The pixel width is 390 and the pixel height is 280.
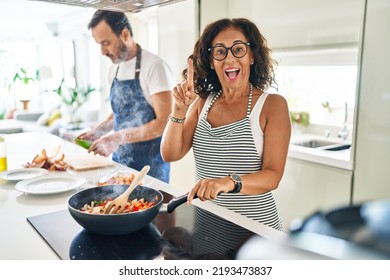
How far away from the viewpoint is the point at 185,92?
3.27ft

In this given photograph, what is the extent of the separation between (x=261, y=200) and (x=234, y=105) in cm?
28

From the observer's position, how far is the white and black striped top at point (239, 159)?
3.16 feet

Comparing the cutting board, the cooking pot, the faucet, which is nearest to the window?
the faucet

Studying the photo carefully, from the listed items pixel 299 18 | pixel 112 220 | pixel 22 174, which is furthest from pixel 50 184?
pixel 299 18

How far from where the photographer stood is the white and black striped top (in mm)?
963

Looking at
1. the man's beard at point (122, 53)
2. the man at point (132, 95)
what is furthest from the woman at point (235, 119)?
the man's beard at point (122, 53)

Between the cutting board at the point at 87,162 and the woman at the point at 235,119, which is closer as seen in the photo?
the woman at the point at 235,119

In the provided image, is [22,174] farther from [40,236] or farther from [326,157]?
[326,157]

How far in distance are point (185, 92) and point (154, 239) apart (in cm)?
45

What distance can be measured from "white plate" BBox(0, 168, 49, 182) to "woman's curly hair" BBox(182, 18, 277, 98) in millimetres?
532

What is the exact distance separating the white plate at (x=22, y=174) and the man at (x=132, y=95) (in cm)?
29

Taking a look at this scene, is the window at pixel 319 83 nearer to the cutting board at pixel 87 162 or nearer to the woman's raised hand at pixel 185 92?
Answer: the woman's raised hand at pixel 185 92
